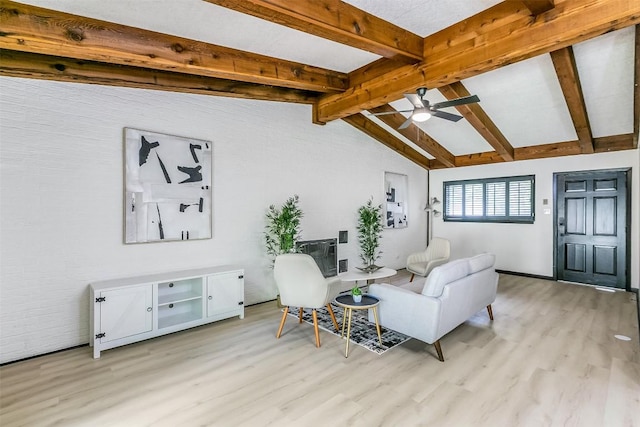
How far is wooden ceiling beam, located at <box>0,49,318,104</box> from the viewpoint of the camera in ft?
9.26

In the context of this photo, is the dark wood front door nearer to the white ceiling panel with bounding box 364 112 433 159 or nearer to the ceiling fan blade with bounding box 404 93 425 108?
the white ceiling panel with bounding box 364 112 433 159

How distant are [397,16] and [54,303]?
4.29 metres

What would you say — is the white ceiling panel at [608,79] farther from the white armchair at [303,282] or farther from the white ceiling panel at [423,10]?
the white armchair at [303,282]

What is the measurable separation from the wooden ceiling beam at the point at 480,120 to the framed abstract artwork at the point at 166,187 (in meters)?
3.35

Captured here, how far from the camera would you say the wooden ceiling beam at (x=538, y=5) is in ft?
8.42

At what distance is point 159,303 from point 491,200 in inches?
269

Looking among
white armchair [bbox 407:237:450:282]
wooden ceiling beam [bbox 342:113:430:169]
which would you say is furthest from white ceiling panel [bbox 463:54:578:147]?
white armchair [bbox 407:237:450:282]

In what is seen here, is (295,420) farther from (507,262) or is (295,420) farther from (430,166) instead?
(430,166)

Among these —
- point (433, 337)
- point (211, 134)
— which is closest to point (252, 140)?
point (211, 134)

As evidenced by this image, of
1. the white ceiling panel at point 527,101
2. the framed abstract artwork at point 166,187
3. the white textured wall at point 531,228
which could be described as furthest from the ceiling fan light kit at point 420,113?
the white textured wall at point 531,228

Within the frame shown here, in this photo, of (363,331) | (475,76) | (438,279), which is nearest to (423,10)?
(475,76)

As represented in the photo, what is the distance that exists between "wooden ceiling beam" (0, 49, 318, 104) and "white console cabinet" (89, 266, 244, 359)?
208 cm

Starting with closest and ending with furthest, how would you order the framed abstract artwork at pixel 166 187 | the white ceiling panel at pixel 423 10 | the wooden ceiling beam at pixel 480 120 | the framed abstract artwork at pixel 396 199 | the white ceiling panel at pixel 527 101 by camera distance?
the white ceiling panel at pixel 423 10 < the framed abstract artwork at pixel 166 187 < the white ceiling panel at pixel 527 101 < the wooden ceiling beam at pixel 480 120 < the framed abstract artwork at pixel 396 199

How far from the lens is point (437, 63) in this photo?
3.41 meters
